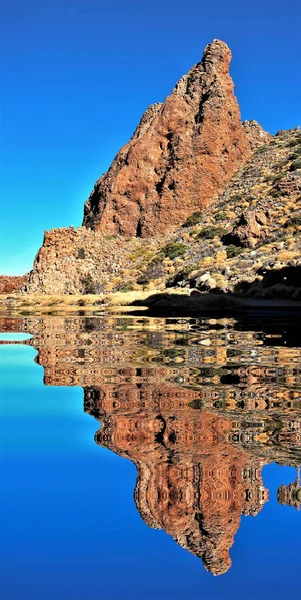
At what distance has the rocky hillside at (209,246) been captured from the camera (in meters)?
43.7

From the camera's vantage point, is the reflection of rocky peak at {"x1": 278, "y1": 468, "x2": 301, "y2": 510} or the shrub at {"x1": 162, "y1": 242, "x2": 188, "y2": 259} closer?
the reflection of rocky peak at {"x1": 278, "y1": 468, "x2": 301, "y2": 510}

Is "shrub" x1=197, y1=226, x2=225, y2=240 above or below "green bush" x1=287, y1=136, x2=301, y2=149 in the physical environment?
below

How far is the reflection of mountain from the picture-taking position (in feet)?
9.75

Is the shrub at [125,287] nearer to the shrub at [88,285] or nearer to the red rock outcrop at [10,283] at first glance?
the shrub at [88,285]

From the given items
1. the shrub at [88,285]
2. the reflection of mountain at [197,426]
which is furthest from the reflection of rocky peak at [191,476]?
the shrub at [88,285]

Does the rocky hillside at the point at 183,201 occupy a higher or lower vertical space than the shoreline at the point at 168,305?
higher

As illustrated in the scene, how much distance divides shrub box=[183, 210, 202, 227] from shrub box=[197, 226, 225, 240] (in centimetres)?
451

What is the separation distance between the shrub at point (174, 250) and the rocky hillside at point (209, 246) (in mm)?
106

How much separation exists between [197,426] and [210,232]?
51396 millimetres

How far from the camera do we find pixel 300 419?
15.6 ft

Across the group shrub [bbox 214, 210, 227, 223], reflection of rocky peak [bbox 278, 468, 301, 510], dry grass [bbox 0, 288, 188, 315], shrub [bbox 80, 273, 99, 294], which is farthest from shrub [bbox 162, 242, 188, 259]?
reflection of rocky peak [bbox 278, 468, 301, 510]

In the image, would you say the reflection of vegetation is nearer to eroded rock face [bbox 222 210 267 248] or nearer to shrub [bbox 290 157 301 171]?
eroded rock face [bbox 222 210 267 248]

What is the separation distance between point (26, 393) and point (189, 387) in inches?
76.1

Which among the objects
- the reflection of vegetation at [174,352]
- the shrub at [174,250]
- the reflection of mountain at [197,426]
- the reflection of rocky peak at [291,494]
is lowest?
the reflection of rocky peak at [291,494]
